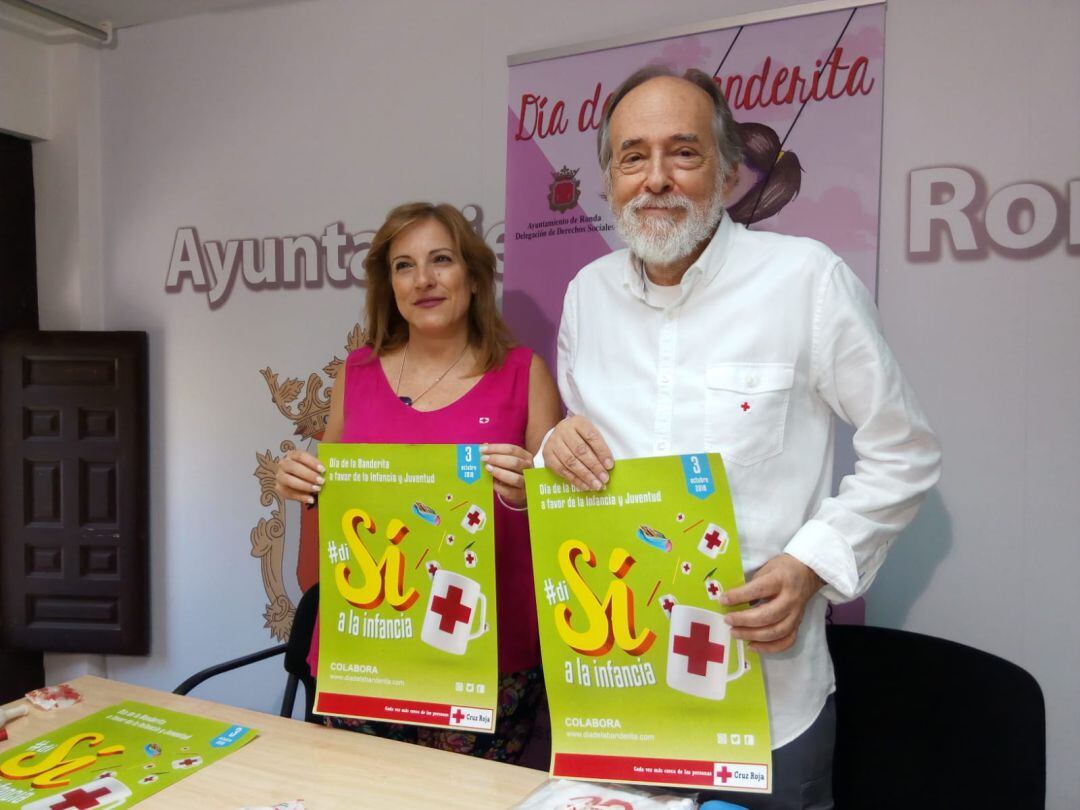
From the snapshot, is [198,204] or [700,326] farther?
[198,204]

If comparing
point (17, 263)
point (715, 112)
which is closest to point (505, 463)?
point (715, 112)

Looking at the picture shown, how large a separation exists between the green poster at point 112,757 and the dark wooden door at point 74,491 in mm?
1646

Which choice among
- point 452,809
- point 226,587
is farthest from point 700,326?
point 226,587

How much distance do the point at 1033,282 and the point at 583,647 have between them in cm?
151

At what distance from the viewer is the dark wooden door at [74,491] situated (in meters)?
2.96

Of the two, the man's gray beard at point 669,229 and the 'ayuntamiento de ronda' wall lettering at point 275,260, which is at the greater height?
the 'ayuntamiento de ronda' wall lettering at point 275,260

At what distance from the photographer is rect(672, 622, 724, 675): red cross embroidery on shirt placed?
45.9 inches

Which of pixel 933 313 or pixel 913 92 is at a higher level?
pixel 913 92

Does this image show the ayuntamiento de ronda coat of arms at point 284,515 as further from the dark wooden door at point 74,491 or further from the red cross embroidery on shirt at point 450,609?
the red cross embroidery on shirt at point 450,609

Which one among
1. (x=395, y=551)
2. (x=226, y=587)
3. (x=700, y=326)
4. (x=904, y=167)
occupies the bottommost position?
(x=226, y=587)

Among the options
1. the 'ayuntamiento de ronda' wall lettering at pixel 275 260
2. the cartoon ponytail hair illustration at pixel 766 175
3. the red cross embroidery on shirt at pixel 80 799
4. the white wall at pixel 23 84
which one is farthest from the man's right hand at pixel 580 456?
the white wall at pixel 23 84

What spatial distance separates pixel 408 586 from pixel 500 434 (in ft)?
1.48

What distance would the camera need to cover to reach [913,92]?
199cm

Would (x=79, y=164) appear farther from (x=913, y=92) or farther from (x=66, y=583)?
(x=913, y=92)
